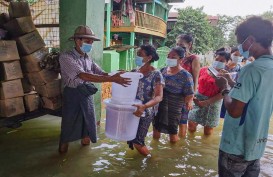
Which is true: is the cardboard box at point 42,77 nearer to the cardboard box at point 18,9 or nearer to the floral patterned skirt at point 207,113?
the cardboard box at point 18,9

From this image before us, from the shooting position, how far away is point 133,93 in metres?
3.44

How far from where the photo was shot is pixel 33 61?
12.7ft

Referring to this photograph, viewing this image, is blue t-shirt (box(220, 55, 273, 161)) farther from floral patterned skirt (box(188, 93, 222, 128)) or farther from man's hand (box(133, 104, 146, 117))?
floral patterned skirt (box(188, 93, 222, 128))

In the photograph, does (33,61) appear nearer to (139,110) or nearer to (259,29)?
(139,110)

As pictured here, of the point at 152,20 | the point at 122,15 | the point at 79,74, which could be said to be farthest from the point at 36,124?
the point at 152,20

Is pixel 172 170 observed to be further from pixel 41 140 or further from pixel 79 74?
pixel 41 140

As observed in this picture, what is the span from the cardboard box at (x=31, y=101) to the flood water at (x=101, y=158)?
0.59 m

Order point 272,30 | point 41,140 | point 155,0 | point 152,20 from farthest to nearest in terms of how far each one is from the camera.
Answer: point 155,0 → point 152,20 → point 41,140 → point 272,30

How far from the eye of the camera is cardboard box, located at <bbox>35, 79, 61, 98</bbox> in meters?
3.99

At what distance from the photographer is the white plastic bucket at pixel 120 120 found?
335 centimetres

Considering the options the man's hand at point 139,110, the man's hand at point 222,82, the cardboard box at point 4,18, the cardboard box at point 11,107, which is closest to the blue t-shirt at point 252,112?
the man's hand at point 222,82

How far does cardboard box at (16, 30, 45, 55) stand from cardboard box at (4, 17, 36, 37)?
0.26ft

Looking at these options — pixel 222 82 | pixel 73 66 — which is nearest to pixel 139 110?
pixel 73 66

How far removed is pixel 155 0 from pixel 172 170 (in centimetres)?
1770
